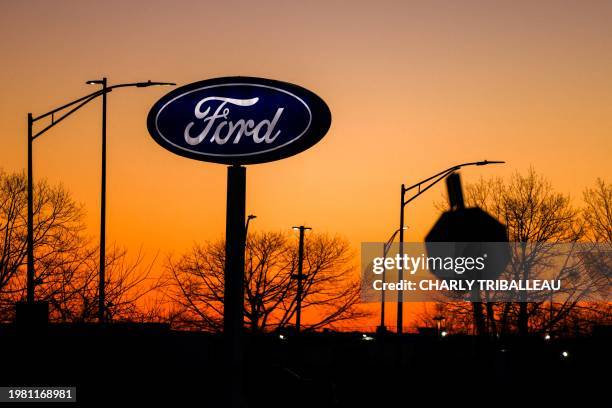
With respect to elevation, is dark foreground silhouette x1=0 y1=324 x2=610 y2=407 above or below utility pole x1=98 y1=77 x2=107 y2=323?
below

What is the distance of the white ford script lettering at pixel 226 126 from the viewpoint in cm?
1891

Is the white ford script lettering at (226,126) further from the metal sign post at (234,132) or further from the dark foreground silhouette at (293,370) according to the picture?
the dark foreground silhouette at (293,370)

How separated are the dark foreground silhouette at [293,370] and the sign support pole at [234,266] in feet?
1.56

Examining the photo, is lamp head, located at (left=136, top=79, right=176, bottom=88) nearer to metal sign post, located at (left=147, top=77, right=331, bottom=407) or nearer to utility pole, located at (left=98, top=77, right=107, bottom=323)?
utility pole, located at (left=98, top=77, right=107, bottom=323)

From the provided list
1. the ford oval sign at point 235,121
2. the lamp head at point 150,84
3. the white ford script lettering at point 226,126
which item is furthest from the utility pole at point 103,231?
the white ford script lettering at point 226,126

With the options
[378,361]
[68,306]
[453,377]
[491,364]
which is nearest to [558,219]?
[378,361]

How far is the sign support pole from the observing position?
1930cm

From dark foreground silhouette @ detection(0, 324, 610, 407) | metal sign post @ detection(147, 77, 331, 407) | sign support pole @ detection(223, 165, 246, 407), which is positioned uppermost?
metal sign post @ detection(147, 77, 331, 407)

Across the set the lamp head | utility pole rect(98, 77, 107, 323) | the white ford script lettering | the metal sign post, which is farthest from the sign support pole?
utility pole rect(98, 77, 107, 323)

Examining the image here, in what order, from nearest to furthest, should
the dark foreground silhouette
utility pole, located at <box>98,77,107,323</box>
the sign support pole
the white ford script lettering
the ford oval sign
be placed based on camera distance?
the ford oval sign → the white ford script lettering → the sign support pole → the dark foreground silhouette → utility pole, located at <box>98,77,107,323</box>

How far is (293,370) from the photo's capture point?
126ft

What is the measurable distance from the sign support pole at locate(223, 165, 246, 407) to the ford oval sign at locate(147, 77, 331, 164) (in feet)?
1.83

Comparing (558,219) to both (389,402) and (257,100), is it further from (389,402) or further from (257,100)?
(257,100)

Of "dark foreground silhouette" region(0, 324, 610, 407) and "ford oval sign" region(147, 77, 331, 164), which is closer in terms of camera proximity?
"ford oval sign" region(147, 77, 331, 164)
